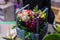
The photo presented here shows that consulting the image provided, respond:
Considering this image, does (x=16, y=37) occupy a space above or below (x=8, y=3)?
below

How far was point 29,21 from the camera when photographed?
0.87 m

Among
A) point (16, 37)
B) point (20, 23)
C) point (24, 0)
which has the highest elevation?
point (24, 0)

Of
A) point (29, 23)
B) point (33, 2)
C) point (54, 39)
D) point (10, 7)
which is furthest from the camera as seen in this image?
point (10, 7)

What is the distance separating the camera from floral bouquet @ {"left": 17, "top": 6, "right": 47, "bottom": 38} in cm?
87

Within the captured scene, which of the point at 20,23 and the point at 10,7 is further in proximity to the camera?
the point at 10,7

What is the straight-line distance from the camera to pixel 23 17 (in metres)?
0.89

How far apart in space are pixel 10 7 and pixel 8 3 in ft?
0.31

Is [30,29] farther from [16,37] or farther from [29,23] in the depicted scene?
[16,37]

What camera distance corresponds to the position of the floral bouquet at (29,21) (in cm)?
87

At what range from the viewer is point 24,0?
141cm

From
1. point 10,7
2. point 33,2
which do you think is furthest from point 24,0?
point 10,7

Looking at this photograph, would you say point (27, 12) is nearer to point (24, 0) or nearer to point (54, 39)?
point (54, 39)

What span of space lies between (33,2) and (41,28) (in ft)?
1.60

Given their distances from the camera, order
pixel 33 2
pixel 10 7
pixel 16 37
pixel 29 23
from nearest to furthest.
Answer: pixel 29 23 → pixel 16 37 → pixel 33 2 → pixel 10 7
